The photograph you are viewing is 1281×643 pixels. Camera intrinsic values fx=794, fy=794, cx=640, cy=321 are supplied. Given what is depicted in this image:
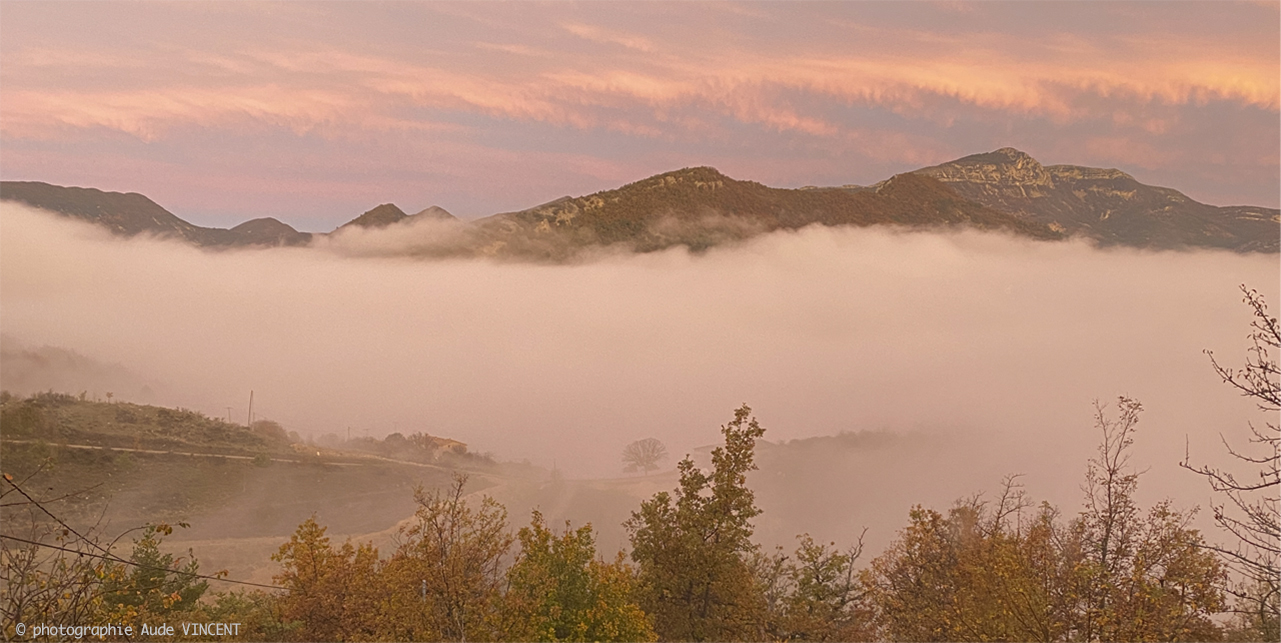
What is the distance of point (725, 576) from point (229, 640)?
15792mm

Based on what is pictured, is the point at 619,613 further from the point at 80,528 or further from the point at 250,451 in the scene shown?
the point at 250,451

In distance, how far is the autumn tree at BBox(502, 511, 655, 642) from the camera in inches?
952

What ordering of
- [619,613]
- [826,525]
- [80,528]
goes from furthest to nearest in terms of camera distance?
[826,525] → [80,528] → [619,613]

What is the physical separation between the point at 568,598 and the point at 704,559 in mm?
4752

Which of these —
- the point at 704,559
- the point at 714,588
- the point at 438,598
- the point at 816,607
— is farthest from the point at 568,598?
the point at 816,607

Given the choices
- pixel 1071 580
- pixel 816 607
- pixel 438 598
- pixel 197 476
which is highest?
pixel 1071 580

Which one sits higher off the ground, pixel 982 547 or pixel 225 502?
pixel 982 547

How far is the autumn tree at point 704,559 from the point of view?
1051 inches

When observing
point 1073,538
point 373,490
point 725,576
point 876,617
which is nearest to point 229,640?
point 725,576

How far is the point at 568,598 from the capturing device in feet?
83.0

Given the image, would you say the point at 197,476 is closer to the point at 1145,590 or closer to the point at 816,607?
the point at 816,607

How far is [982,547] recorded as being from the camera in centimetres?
3180

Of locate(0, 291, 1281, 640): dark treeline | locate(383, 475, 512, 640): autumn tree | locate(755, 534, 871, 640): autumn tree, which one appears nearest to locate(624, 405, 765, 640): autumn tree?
locate(0, 291, 1281, 640): dark treeline

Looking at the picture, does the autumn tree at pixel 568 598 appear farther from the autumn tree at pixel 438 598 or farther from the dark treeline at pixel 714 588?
the autumn tree at pixel 438 598
